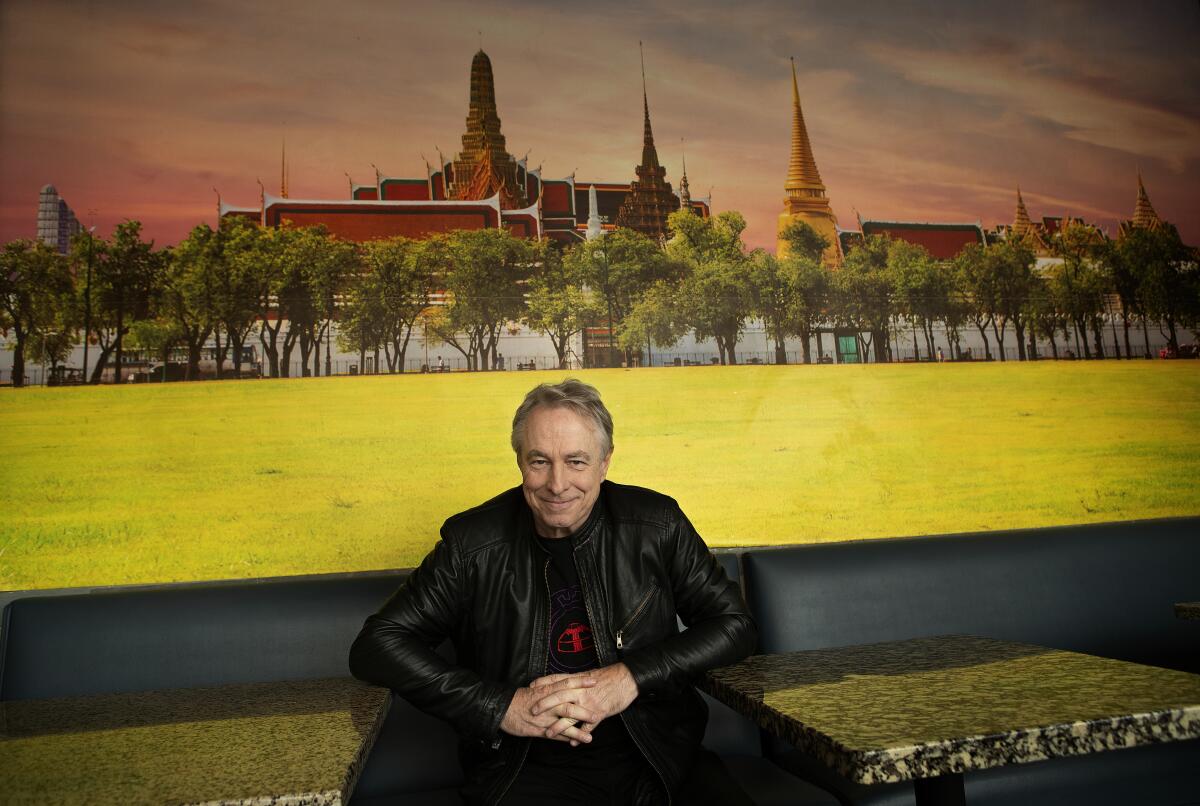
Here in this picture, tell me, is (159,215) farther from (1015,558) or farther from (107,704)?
(1015,558)

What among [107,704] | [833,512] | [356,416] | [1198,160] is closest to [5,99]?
[356,416]

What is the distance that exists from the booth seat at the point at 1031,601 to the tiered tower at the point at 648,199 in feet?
7.03

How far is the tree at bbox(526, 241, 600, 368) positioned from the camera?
4.00 m

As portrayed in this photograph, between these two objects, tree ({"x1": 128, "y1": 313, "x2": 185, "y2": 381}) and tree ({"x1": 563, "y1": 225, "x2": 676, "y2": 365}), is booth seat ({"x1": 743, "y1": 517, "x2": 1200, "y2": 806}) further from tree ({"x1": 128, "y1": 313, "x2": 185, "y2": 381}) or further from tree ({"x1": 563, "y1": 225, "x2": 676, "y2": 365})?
tree ({"x1": 128, "y1": 313, "x2": 185, "y2": 381})

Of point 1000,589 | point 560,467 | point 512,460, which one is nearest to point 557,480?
point 560,467

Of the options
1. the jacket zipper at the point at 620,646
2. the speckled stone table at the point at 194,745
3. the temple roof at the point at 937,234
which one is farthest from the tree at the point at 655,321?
the speckled stone table at the point at 194,745

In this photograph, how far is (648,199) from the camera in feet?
13.8

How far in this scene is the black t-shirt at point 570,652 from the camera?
168 cm

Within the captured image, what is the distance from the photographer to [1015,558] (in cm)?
252

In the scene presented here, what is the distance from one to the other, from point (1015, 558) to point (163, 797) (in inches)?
88.3

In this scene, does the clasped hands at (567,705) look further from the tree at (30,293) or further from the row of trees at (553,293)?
the tree at (30,293)

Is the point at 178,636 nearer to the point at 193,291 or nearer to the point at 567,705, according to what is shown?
the point at 567,705

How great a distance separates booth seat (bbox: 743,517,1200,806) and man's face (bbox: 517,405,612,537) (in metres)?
0.70

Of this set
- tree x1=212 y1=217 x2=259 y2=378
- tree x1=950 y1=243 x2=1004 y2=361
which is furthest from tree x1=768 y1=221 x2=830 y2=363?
tree x1=212 y1=217 x2=259 y2=378
